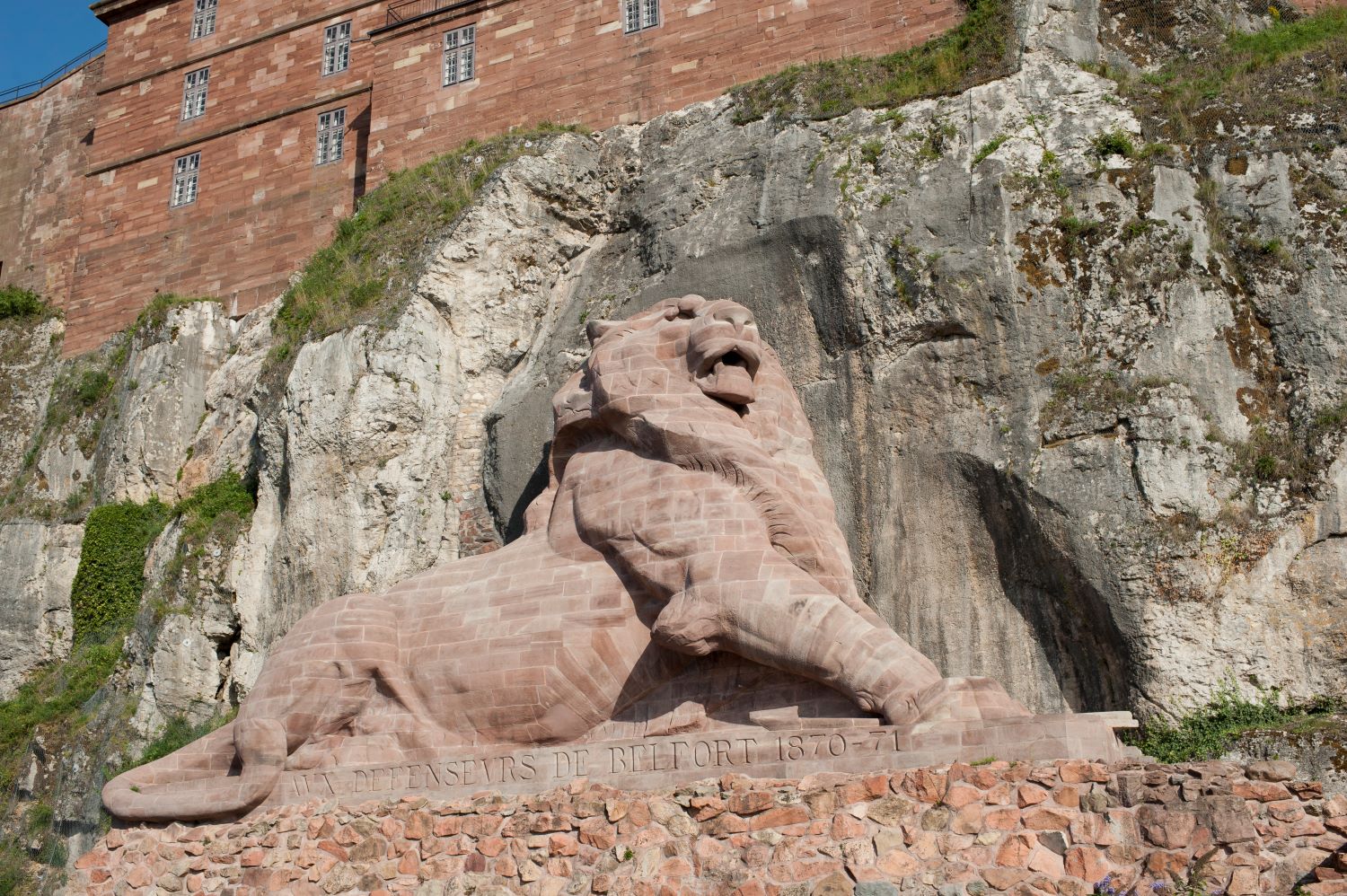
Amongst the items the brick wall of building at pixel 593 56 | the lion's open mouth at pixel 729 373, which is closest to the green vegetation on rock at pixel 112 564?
the brick wall of building at pixel 593 56

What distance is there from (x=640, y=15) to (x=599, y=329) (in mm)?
9202

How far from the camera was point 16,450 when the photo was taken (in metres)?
25.0

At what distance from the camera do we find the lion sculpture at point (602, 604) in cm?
975

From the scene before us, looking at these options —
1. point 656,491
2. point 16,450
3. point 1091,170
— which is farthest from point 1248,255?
point 16,450

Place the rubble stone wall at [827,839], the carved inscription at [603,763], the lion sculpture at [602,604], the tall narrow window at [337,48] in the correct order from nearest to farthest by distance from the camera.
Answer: the rubble stone wall at [827,839] → the carved inscription at [603,763] → the lion sculpture at [602,604] → the tall narrow window at [337,48]

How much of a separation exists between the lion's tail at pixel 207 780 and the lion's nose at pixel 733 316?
4.53 meters

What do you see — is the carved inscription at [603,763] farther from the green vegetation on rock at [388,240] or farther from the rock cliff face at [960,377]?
the green vegetation on rock at [388,240]

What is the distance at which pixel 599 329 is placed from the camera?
475 inches

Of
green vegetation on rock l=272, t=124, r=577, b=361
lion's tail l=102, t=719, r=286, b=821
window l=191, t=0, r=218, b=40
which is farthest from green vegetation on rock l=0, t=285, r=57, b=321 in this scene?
lion's tail l=102, t=719, r=286, b=821

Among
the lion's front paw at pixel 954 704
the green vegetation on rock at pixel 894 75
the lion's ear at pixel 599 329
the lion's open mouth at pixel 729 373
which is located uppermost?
the green vegetation on rock at pixel 894 75

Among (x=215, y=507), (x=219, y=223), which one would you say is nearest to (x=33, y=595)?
(x=215, y=507)

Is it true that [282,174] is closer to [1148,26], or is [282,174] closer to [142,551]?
[142,551]

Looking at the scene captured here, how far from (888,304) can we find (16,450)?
57.4 ft

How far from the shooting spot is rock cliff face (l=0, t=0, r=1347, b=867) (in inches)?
460
